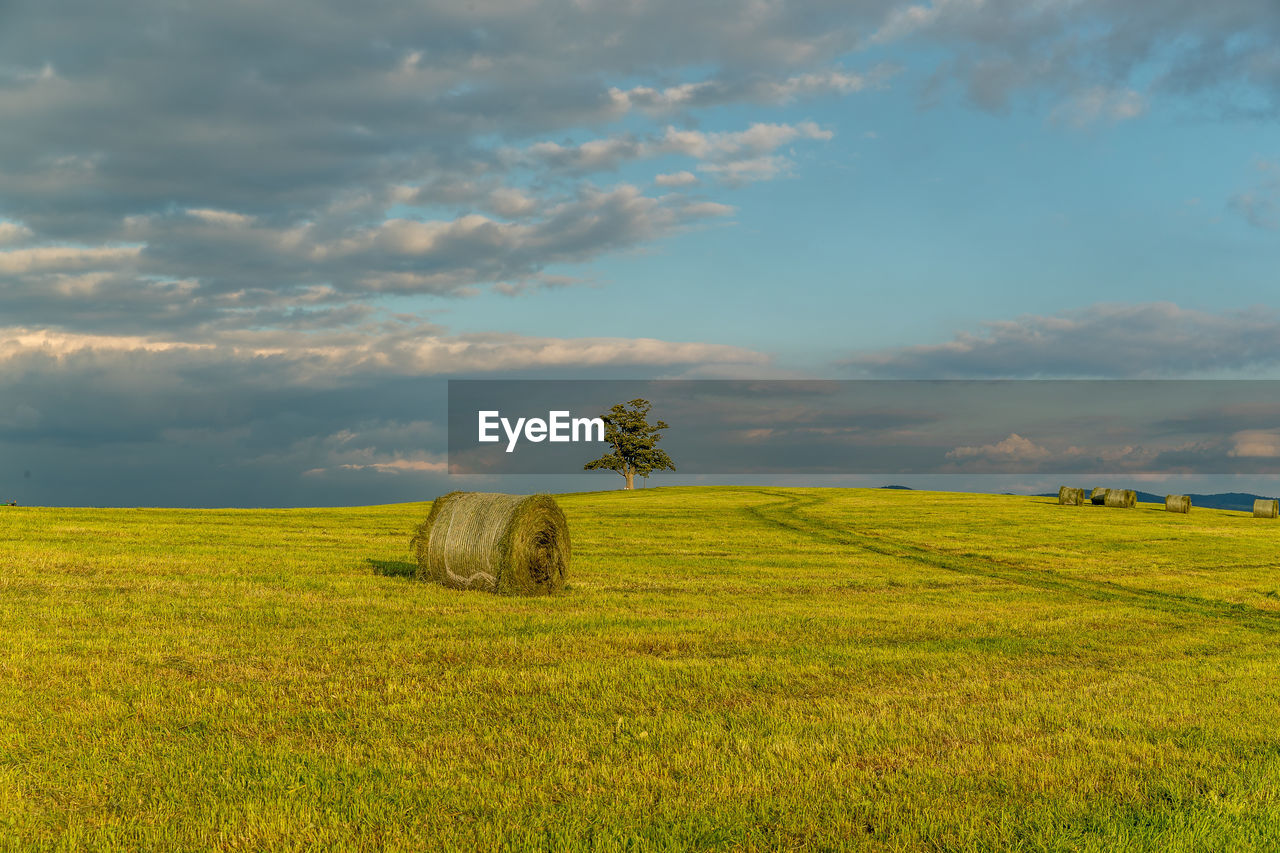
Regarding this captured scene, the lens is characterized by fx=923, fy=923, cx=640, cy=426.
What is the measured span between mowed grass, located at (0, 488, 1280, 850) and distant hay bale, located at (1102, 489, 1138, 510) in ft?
136

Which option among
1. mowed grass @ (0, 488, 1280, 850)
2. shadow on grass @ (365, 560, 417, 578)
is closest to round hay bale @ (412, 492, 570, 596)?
mowed grass @ (0, 488, 1280, 850)

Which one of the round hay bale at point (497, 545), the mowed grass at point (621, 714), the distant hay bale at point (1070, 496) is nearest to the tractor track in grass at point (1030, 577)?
the mowed grass at point (621, 714)

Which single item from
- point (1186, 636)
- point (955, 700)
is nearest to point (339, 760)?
point (955, 700)

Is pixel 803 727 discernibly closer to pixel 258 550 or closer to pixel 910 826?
pixel 910 826

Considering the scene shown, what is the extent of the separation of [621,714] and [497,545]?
10.1 m

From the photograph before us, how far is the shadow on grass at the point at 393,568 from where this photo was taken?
22.0m

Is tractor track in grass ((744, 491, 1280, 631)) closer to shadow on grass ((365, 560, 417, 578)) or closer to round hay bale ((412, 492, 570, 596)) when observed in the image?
round hay bale ((412, 492, 570, 596))

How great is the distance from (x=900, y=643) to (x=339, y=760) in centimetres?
913

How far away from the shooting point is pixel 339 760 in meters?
7.84

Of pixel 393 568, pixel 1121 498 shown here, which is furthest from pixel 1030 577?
pixel 1121 498

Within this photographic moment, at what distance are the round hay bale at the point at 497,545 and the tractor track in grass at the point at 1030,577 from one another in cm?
1277

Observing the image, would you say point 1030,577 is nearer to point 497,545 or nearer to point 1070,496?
Answer: point 497,545

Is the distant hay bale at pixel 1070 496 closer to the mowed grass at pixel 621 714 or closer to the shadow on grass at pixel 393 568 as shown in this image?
the mowed grass at pixel 621 714

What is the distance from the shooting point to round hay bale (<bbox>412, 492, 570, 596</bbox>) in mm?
19109
